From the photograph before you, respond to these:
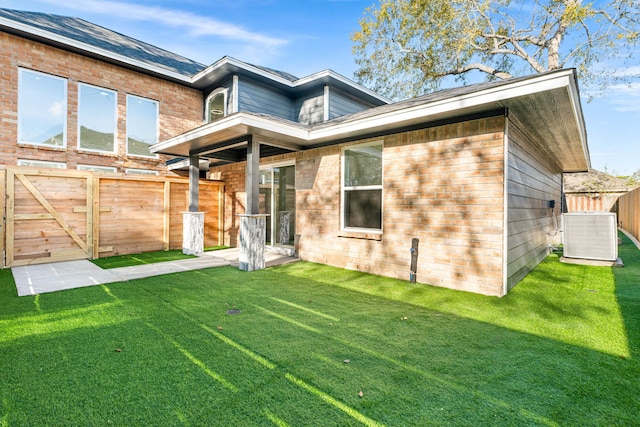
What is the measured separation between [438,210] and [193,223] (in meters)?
5.94

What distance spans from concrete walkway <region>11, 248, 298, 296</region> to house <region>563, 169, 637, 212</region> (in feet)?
53.1

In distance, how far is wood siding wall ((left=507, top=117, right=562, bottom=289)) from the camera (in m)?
4.54

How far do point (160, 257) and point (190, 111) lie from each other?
6.02m

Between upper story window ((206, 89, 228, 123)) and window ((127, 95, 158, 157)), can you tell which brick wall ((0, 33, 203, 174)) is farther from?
upper story window ((206, 89, 228, 123))

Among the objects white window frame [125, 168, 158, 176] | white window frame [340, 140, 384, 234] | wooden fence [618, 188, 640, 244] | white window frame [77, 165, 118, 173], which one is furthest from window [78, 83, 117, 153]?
wooden fence [618, 188, 640, 244]

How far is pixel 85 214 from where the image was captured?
6.83m

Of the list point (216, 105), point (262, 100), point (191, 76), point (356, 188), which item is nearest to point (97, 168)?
point (216, 105)

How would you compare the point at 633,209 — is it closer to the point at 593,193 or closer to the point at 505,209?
the point at 593,193

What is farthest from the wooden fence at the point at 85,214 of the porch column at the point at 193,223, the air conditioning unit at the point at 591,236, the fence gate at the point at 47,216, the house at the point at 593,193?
the house at the point at 593,193

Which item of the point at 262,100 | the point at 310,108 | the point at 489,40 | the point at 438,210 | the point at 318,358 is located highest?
the point at 489,40

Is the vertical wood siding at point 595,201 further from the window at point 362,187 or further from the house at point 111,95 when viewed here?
the window at point 362,187

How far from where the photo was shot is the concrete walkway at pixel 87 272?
470cm

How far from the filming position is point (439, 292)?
178 inches

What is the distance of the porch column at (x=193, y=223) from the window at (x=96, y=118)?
347 cm
